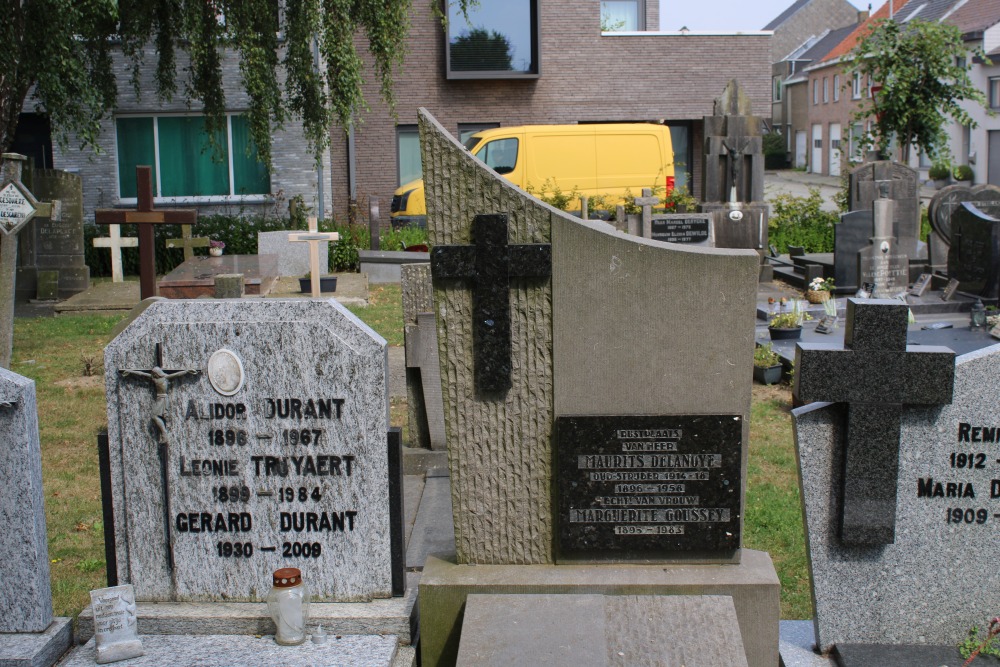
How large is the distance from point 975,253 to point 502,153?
9992 millimetres

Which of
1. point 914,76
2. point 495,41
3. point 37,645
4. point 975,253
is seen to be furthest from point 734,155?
point 37,645

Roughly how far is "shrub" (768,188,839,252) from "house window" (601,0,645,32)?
26.5 feet

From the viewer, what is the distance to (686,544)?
14.4ft

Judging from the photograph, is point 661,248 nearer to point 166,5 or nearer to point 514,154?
point 166,5

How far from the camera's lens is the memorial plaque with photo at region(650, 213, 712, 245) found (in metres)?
14.5

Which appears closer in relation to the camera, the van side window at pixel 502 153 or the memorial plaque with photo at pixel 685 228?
the memorial plaque with photo at pixel 685 228

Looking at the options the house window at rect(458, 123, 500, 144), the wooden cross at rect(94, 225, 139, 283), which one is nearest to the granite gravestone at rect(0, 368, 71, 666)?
the wooden cross at rect(94, 225, 139, 283)

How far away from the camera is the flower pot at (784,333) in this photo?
1119 cm

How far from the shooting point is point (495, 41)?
2361 cm

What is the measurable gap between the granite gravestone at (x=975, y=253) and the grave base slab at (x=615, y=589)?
997 centimetres

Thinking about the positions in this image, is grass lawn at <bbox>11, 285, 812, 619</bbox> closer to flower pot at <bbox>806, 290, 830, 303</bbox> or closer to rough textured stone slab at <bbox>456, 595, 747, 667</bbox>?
rough textured stone slab at <bbox>456, 595, 747, 667</bbox>

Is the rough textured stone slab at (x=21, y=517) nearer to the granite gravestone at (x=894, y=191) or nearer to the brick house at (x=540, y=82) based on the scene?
the granite gravestone at (x=894, y=191)

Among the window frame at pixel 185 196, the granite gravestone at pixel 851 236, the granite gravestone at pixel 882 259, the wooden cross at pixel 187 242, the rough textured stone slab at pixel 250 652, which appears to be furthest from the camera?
the window frame at pixel 185 196

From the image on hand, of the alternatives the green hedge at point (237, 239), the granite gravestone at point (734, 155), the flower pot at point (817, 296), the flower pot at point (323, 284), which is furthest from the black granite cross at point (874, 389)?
the green hedge at point (237, 239)
